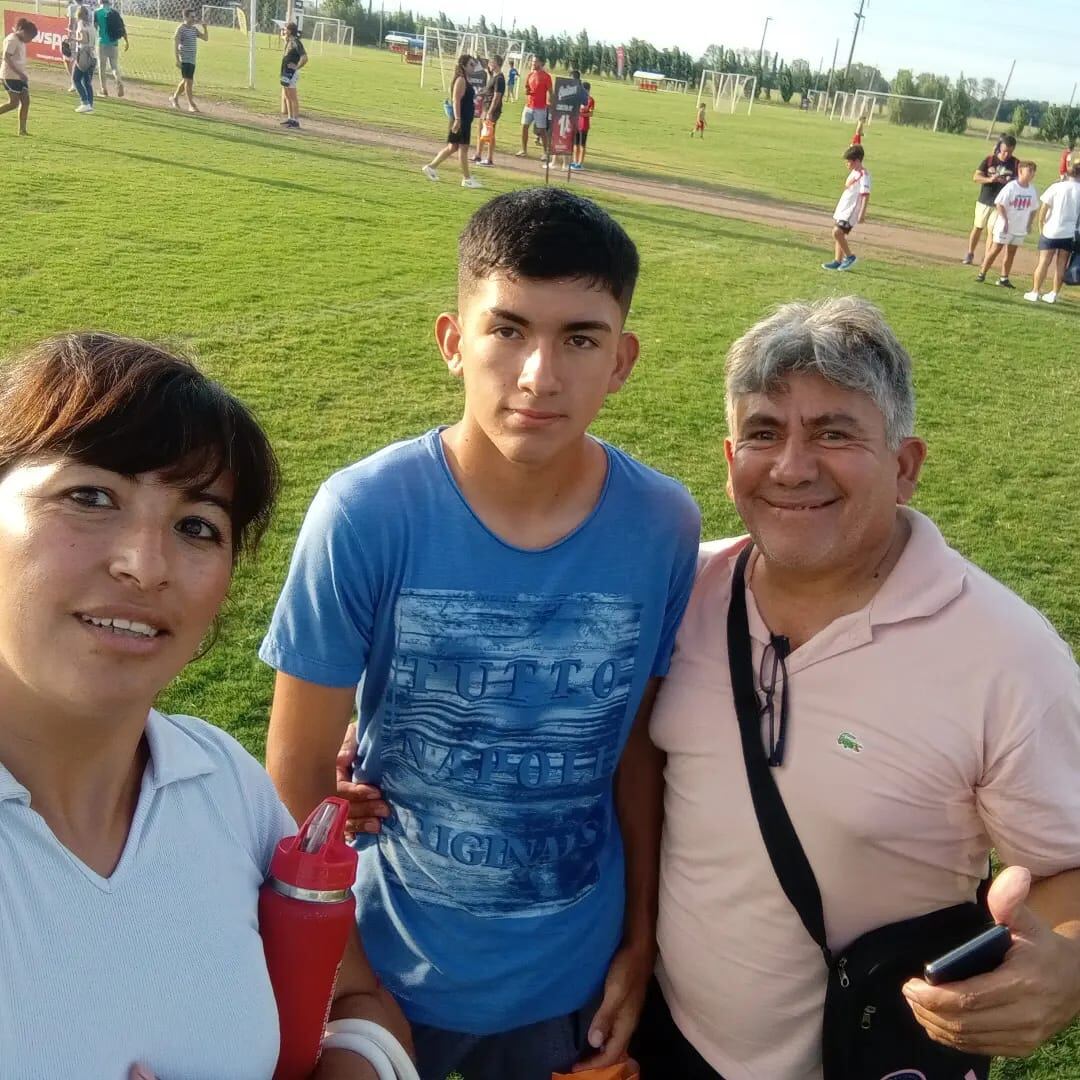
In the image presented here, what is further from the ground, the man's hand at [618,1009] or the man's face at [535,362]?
the man's face at [535,362]

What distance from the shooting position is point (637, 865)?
2.41m

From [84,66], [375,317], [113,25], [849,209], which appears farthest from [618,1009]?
[113,25]

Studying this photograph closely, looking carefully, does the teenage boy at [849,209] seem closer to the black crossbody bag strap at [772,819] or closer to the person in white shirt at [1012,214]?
the person in white shirt at [1012,214]

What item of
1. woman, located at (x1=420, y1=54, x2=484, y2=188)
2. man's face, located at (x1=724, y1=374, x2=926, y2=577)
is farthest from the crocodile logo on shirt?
woman, located at (x1=420, y1=54, x2=484, y2=188)

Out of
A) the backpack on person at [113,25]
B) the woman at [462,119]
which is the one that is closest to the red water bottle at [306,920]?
the woman at [462,119]

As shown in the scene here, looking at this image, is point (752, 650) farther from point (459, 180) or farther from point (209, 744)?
point (459, 180)

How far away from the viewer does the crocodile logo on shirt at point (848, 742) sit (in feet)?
6.89

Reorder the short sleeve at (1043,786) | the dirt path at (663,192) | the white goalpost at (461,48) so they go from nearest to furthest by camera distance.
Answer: the short sleeve at (1043,786) < the dirt path at (663,192) < the white goalpost at (461,48)

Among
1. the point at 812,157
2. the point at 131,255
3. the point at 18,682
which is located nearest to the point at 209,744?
Result: the point at 18,682

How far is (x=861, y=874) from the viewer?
2.11 metres

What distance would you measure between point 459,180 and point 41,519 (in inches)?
778

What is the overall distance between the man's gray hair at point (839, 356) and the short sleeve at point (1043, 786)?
26.6 inches

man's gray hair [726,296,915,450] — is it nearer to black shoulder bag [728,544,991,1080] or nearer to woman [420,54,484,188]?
black shoulder bag [728,544,991,1080]

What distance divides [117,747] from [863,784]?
1.41 meters
